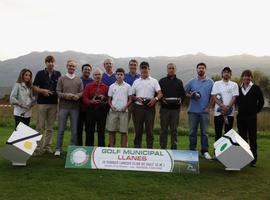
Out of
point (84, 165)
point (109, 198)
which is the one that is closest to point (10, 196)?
point (109, 198)

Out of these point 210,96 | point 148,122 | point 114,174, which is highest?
point 210,96

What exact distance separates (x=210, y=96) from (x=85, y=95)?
282 centimetres

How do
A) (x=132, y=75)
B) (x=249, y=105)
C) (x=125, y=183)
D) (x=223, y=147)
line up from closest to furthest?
(x=125, y=183) < (x=223, y=147) < (x=249, y=105) < (x=132, y=75)

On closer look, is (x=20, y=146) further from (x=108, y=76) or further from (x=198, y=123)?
(x=198, y=123)

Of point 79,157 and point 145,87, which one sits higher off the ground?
point 145,87

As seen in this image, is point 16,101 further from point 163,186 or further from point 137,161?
point 163,186

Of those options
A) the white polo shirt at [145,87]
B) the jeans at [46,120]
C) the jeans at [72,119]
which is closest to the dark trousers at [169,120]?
the white polo shirt at [145,87]

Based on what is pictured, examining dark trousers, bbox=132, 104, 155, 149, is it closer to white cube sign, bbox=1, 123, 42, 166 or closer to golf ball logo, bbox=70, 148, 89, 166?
golf ball logo, bbox=70, 148, 89, 166

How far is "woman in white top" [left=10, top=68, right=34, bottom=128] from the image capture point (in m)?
8.91

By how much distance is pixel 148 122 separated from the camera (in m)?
9.17

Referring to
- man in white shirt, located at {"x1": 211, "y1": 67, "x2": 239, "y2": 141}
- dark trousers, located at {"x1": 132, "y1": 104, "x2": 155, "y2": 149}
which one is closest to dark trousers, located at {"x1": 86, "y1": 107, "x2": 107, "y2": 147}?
dark trousers, located at {"x1": 132, "y1": 104, "x2": 155, "y2": 149}

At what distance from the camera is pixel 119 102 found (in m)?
9.08

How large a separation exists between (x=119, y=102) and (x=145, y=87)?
666mm

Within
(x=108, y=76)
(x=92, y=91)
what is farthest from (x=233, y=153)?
(x=108, y=76)
